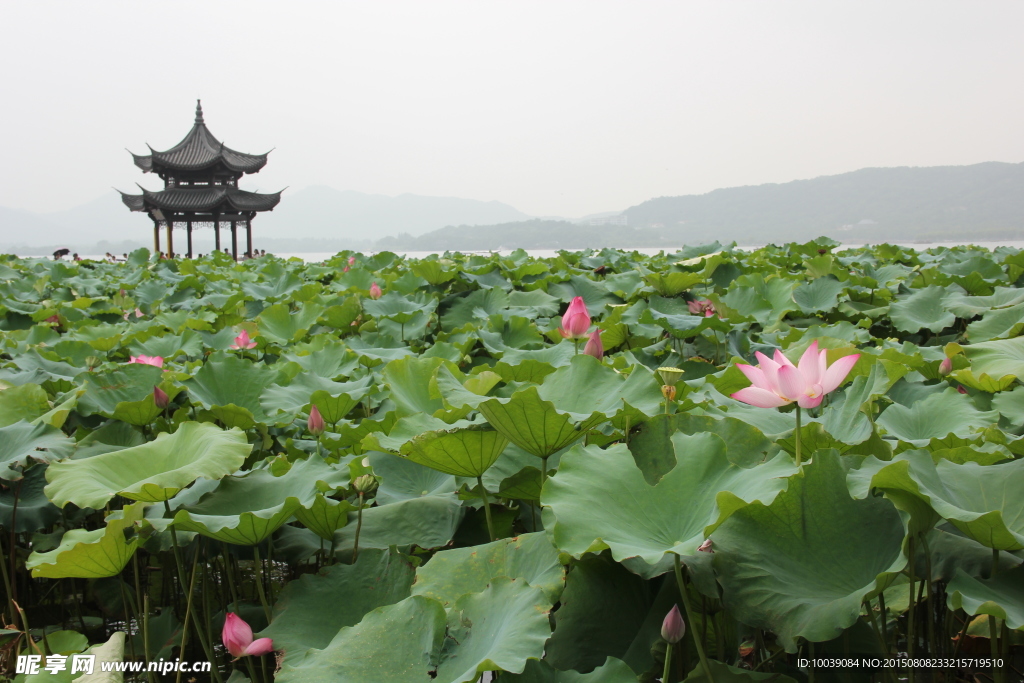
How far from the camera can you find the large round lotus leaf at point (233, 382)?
1660 mm

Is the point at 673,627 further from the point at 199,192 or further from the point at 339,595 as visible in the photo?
the point at 199,192

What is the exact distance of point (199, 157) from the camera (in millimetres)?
23391

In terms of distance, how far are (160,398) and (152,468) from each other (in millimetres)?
436

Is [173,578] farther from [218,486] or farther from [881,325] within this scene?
[881,325]

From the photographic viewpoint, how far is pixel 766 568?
2.36 feet

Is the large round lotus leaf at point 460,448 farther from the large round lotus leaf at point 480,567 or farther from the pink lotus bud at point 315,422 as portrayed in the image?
the pink lotus bud at point 315,422

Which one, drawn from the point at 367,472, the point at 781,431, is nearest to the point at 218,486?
the point at 367,472

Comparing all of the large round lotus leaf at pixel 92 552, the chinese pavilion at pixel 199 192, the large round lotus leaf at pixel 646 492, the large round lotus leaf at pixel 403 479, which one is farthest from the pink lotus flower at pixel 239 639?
the chinese pavilion at pixel 199 192

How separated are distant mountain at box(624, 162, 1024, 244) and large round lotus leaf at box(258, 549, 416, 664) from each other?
117 feet

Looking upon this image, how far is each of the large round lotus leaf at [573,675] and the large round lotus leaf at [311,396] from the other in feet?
2.94

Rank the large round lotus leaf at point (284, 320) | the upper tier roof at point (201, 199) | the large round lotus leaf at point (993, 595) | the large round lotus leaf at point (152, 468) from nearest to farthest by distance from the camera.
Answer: the large round lotus leaf at point (993, 595)
the large round lotus leaf at point (152, 468)
the large round lotus leaf at point (284, 320)
the upper tier roof at point (201, 199)

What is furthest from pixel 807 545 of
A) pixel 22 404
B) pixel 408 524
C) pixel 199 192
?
pixel 199 192

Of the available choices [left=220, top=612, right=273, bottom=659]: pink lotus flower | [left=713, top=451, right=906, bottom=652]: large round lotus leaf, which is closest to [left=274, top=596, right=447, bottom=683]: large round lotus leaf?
[left=220, top=612, right=273, bottom=659]: pink lotus flower

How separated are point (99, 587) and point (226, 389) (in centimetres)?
55
